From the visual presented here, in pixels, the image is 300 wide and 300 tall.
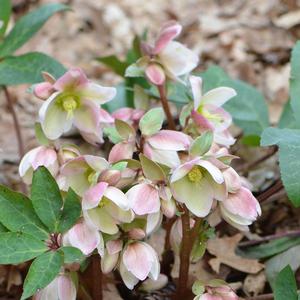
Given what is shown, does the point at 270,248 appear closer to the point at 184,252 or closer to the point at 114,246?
the point at 184,252

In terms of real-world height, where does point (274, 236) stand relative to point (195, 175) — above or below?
below

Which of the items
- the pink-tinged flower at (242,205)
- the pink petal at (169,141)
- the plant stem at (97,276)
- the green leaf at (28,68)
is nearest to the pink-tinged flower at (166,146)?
the pink petal at (169,141)

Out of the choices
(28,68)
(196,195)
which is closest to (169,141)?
(196,195)

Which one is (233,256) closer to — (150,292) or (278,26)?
(150,292)

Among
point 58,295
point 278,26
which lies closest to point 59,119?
point 58,295

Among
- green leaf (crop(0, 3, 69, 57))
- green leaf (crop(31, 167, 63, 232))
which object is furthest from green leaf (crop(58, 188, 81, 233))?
green leaf (crop(0, 3, 69, 57))

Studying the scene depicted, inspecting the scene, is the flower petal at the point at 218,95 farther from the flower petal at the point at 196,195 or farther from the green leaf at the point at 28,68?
the green leaf at the point at 28,68
